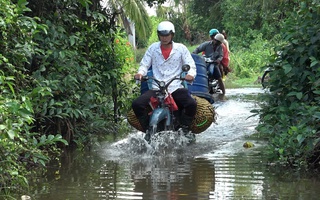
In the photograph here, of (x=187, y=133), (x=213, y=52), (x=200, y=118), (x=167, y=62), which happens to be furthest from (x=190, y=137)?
(x=213, y=52)

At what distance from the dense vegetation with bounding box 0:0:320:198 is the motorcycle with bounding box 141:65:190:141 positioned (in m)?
0.75

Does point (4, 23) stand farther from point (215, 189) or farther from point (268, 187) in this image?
point (268, 187)

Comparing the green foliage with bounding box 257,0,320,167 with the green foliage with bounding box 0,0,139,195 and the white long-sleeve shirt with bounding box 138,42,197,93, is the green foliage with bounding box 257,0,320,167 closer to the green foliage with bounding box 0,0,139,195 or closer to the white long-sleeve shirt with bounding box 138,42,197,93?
the white long-sleeve shirt with bounding box 138,42,197,93

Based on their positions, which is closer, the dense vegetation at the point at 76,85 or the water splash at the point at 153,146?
the dense vegetation at the point at 76,85

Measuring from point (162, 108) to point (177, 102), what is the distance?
35cm

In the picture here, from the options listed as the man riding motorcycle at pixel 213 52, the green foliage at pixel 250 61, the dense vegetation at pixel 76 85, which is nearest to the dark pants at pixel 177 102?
the dense vegetation at pixel 76 85

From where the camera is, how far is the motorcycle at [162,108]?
26.1 ft

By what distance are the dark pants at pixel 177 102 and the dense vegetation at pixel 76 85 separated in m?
0.53

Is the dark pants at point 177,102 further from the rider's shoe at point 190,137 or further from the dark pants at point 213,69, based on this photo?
the dark pants at point 213,69

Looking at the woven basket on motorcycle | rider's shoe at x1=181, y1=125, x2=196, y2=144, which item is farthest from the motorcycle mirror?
rider's shoe at x1=181, y1=125, x2=196, y2=144

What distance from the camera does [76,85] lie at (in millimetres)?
7773

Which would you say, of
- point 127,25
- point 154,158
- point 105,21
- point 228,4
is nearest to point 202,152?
point 154,158

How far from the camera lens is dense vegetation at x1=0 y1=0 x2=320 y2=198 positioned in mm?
5836

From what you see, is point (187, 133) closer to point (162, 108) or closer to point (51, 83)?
point (162, 108)
